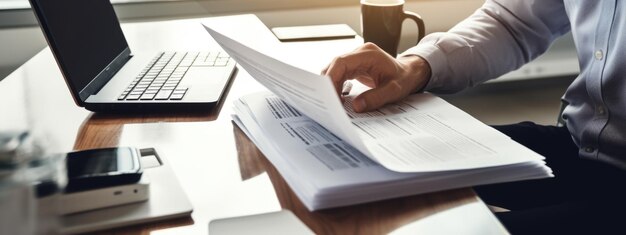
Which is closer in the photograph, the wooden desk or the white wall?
the wooden desk

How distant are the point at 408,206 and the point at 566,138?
587 millimetres

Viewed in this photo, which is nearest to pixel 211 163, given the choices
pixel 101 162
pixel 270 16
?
pixel 101 162

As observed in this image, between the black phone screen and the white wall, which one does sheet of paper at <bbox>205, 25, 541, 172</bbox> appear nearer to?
the black phone screen

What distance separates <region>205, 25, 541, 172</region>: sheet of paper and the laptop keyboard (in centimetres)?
13

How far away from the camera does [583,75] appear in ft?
3.06

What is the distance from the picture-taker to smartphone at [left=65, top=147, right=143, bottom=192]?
464 millimetres

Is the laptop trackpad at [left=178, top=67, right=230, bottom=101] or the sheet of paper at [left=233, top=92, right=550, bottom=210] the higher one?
the laptop trackpad at [left=178, top=67, right=230, bottom=101]

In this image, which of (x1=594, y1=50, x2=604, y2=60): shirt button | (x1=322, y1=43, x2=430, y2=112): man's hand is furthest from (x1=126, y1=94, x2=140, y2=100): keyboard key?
(x1=594, y1=50, x2=604, y2=60): shirt button

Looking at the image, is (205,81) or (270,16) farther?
(270,16)

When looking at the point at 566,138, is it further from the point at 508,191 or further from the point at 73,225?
the point at 73,225

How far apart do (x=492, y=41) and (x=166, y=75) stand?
1.78ft

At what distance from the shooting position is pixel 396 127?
2.06 feet

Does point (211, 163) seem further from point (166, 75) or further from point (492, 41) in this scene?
point (492, 41)

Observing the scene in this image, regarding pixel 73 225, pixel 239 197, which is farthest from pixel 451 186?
pixel 73 225
